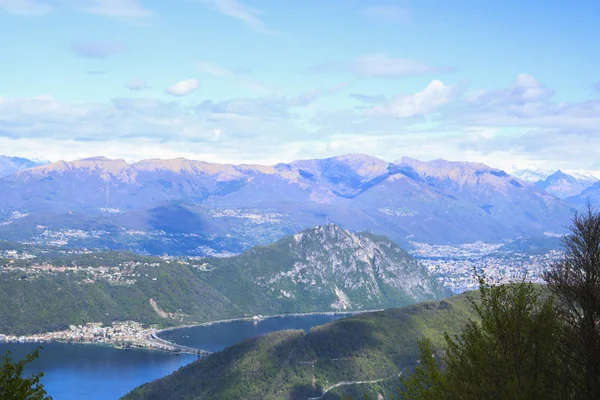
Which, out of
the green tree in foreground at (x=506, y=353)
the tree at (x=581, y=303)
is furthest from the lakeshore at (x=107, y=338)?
the tree at (x=581, y=303)

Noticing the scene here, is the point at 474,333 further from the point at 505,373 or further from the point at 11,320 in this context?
the point at 11,320

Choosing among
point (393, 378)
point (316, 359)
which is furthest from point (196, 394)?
point (393, 378)

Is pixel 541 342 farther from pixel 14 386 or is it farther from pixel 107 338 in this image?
pixel 107 338

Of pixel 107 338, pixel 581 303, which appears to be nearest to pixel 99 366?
pixel 107 338

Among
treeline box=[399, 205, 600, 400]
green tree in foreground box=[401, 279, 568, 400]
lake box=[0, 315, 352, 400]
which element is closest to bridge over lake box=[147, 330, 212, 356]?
lake box=[0, 315, 352, 400]

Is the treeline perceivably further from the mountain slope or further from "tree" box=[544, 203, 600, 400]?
the mountain slope

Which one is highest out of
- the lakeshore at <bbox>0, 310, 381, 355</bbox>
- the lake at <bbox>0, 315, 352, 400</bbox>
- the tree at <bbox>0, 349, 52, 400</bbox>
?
the tree at <bbox>0, 349, 52, 400</bbox>
